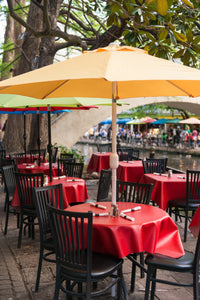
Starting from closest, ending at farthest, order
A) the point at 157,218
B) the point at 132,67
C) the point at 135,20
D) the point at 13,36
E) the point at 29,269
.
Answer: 1. the point at 132,67
2. the point at 157,218
3. the point at 29,269
4. the point at 135,20
5. the point at 13,36

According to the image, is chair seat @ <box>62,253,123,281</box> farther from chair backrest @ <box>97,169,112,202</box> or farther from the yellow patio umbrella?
chair backrest @ <box>97,169,112,202</box>

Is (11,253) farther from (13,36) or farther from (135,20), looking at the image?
(13,36)

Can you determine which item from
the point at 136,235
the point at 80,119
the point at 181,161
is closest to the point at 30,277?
the point at 136,235

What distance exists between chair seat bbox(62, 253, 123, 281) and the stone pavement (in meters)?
0.64

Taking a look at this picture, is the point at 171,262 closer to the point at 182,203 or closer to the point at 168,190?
the point at 182,203

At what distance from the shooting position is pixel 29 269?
174 inches

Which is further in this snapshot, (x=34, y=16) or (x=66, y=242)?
(x=34, y=16)

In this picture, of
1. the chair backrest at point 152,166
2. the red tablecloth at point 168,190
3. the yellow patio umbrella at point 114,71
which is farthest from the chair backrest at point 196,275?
the chair backrest at point 152,166

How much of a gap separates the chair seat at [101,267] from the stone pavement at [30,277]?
64cm

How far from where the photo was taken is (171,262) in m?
3.26

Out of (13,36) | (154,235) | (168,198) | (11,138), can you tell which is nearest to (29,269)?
(154,235)

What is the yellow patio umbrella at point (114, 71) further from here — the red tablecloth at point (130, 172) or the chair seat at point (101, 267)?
the red tablecloth at point (130, 172)

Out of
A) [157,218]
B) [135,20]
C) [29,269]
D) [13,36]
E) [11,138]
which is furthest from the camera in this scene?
[13,36]

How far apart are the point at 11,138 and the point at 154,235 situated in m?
10.6
